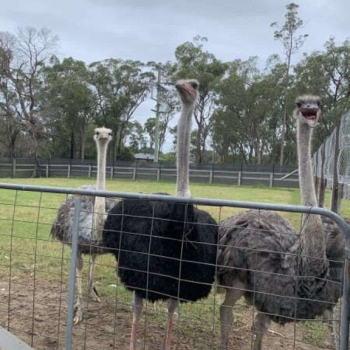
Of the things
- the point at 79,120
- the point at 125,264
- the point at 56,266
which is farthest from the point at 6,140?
the point at 125,264

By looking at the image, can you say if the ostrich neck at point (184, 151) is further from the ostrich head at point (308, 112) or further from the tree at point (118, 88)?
the tree at point (118, 88)

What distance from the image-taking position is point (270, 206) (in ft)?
7.02

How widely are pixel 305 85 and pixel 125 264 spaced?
32655mm

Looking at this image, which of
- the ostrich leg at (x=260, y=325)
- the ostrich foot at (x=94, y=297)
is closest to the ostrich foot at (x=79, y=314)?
the ostrich foot at (x=94, y=297)

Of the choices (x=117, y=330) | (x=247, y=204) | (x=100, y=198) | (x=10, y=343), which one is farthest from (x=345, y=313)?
(x=100, y=198)

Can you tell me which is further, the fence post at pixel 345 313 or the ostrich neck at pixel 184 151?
the ostrich neck at pixel 184 151

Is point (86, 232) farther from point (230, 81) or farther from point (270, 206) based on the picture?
A: point (230, 81)

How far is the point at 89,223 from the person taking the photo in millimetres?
4312

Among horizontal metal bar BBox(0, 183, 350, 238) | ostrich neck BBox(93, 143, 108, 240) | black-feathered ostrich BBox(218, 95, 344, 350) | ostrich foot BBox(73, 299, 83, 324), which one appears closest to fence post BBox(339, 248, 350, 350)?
horizontal metal bar BBox(0, 183, 350, 238)

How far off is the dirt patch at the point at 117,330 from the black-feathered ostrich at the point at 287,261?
0.55 meters

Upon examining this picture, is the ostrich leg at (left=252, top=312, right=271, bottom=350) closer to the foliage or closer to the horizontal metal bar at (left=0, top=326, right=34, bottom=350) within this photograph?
the horizontal metal bar at (left=0, top=326, right=34, bottom=350)

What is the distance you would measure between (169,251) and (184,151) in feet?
2.33

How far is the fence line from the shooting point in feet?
91.9

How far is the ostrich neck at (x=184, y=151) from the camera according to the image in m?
3.26
